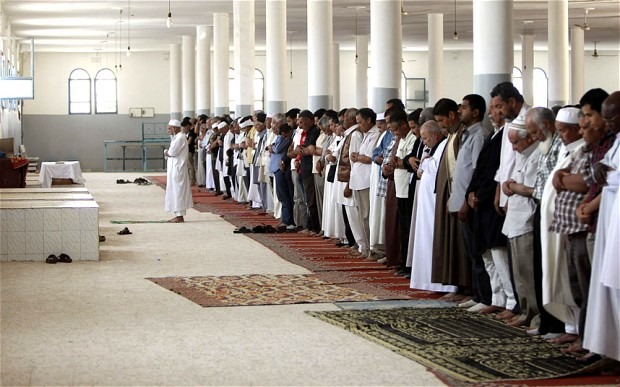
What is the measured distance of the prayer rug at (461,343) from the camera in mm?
6121

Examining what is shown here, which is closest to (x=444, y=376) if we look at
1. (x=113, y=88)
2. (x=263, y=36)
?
(x=263, y=36)

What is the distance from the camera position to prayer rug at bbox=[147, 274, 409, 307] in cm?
877

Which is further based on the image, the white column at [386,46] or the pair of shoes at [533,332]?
the white column at [386,46]

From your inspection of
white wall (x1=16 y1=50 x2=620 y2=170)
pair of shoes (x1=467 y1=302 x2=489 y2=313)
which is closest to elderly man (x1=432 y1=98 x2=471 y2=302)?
pair of shoes (x1=467 y1=302 x2=489 y2=313)

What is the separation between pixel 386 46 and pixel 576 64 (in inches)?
658

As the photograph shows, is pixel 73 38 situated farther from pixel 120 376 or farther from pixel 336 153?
pixel 120 376

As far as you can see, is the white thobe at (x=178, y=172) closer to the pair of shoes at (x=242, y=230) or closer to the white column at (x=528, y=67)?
the pair of shoes at (x=242, y=230)

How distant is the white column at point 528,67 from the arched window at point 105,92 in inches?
555

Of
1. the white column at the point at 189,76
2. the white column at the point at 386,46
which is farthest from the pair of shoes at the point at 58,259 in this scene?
the white column at the point at 189,76

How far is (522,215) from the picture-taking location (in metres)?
7.35

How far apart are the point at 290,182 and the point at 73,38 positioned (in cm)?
2059

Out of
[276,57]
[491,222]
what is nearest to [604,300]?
[491,222]

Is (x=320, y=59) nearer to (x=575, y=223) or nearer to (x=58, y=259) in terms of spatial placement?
(x=58, y=259)

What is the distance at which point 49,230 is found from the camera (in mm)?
11312
